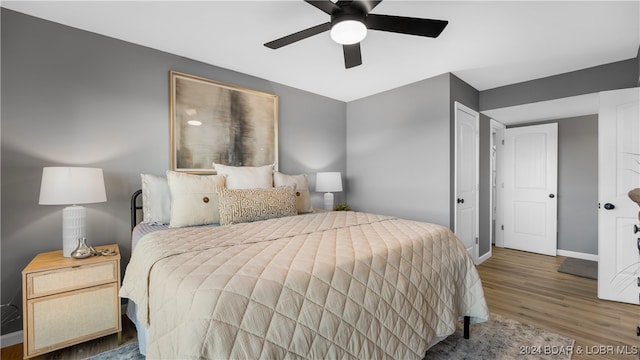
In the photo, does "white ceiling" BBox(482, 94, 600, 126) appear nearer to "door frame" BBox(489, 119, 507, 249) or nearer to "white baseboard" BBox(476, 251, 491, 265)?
"door frame" BBox(489, 119, 507, 249)

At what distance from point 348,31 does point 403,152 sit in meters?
2.30

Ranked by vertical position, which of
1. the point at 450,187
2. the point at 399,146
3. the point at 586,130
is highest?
the point at 586,130

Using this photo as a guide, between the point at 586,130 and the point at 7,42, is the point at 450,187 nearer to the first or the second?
the point at 586,130

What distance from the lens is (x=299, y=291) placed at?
1.11 metres

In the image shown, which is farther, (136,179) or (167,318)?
(136,179)

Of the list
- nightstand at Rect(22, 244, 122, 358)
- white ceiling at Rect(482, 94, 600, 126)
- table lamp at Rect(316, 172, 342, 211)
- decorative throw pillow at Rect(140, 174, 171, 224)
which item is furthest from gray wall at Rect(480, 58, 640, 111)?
nightstand at Rect(22, 244, 122, 358)

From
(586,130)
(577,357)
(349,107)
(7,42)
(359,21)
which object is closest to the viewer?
(359,21)

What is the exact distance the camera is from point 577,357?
1871mm

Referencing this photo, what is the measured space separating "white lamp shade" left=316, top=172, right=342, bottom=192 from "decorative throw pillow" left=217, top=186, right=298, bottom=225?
125 centimetres

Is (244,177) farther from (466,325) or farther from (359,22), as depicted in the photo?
(466,325)

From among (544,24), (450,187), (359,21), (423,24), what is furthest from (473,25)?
(450,187)

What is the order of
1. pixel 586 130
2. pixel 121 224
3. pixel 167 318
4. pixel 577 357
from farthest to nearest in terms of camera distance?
pixel 586 130 → pixel 121 224 → pixel 577 357 → pixel 167 318

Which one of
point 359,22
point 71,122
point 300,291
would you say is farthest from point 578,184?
point 71,122

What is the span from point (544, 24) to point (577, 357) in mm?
2532
